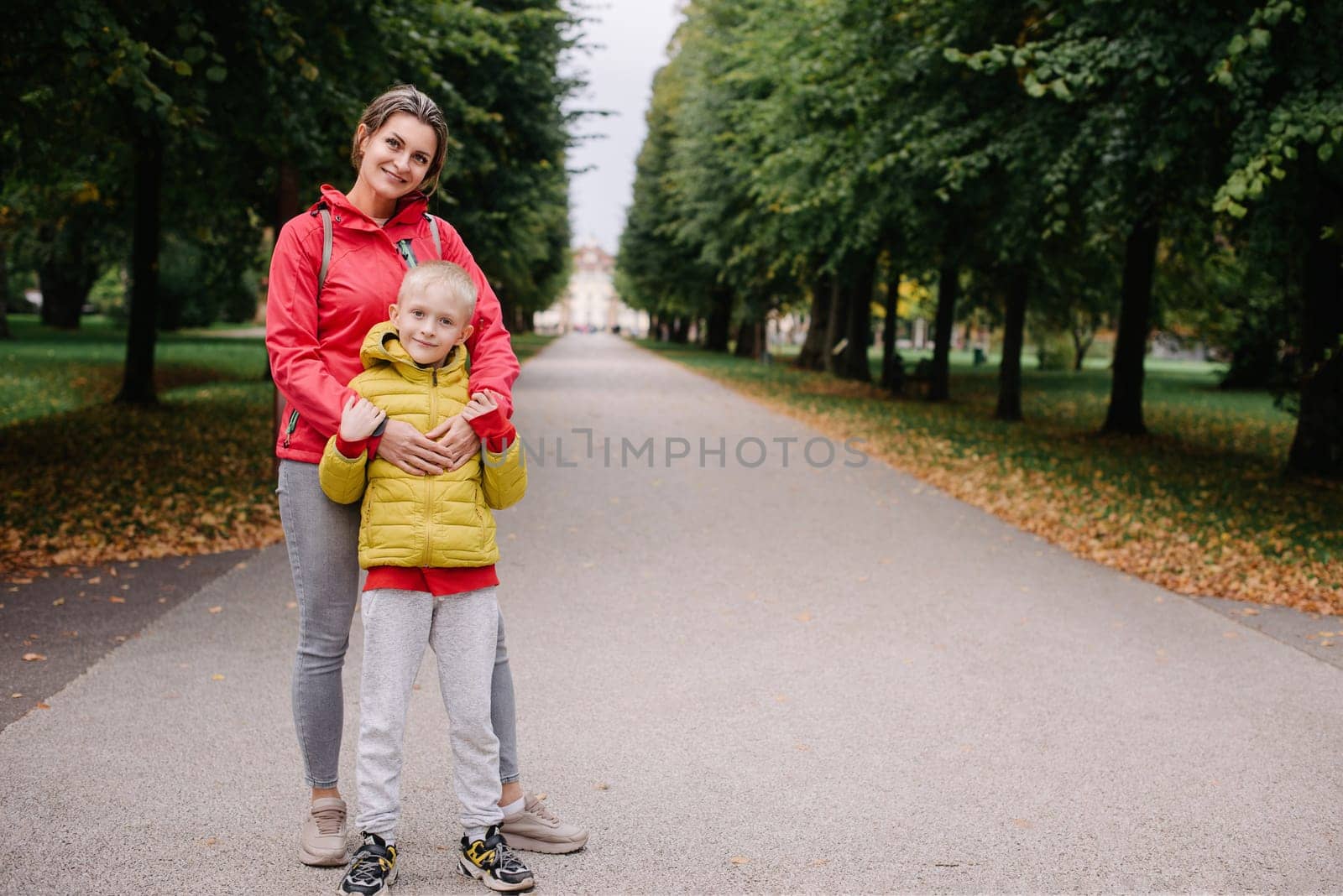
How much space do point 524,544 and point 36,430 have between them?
8149 mm

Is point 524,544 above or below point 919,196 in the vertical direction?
below

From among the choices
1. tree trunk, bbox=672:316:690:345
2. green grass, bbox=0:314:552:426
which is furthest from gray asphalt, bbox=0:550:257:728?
tree trunk, bbox=672:316:690:345

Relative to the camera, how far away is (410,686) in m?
2.96

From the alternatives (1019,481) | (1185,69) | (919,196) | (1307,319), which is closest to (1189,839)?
(1185,69)

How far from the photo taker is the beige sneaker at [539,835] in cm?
321

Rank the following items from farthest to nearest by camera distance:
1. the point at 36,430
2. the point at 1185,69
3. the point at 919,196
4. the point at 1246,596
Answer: the point at 919,196 < the point at 36,430 < the point at 1185,69 < the point at 1246,596

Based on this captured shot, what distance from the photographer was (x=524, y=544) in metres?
7.79

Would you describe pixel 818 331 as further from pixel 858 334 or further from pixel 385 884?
pixel 385 884

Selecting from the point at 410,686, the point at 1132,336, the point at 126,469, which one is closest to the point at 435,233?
the point at 410,686

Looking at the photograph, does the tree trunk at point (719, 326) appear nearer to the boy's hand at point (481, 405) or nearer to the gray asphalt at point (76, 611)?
the gray asphalt at point (76, 611)

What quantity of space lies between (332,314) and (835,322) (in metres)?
27.6

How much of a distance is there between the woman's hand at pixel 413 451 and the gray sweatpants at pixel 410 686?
35cm

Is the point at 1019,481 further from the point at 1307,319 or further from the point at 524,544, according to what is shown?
the point at 524,544

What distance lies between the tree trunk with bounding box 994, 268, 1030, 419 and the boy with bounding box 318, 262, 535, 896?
16670mm
